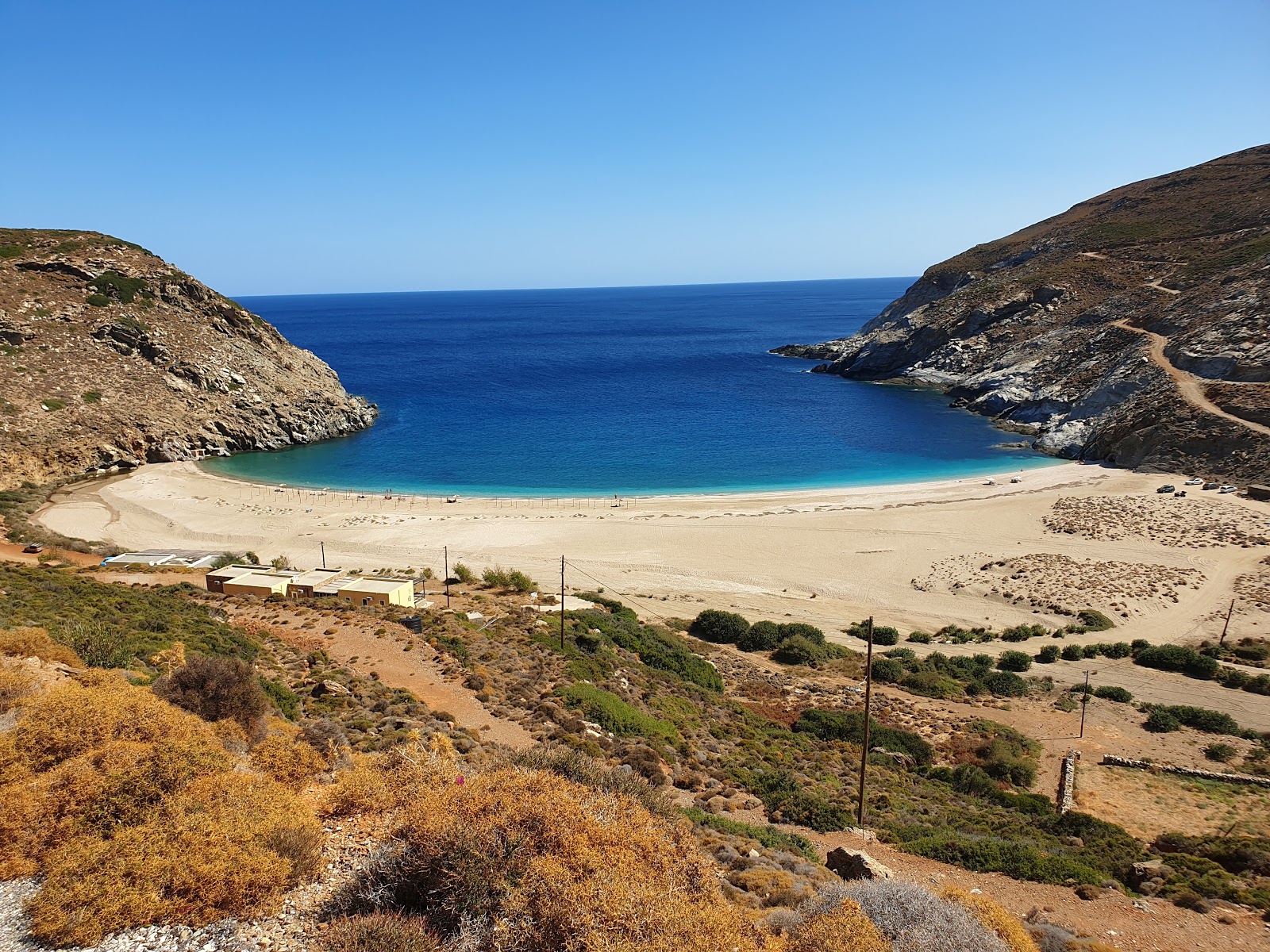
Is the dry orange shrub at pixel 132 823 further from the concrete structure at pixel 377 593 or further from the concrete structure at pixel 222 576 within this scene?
the concrete structure at pixel 222 576

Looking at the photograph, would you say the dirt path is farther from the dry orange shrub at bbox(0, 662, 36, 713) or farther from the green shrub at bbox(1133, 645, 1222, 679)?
the dry orange shrub at bbox(0, 662, 36, 713)

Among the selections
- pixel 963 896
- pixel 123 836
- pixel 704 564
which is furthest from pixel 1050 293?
pixel 123 836

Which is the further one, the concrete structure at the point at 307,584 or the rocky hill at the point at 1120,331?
the rocky hill at the point at 1120,331

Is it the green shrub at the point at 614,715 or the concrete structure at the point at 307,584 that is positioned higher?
the concrete structure at the point at 307,584

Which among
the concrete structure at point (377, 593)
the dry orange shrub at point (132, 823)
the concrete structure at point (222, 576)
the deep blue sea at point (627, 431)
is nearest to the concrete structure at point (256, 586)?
the concrete structure at point (222, 576)

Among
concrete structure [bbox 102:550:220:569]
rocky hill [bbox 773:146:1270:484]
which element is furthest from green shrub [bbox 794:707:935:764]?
rocky hill [bbox 773:146:1270:484]

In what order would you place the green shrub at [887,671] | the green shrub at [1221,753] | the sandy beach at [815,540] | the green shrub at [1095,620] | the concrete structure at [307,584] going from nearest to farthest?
the green shrub at [1221,753]
the green shrub at [887,671]
the concrete structure at [307,584]
the green shrub at [1095,620]
the sandy beach at [815,540]
